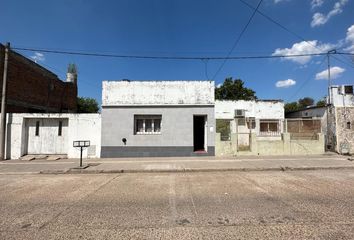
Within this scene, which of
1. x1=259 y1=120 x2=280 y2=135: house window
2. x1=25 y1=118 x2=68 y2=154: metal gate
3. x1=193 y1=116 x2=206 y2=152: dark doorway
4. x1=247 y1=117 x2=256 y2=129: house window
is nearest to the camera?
x1=25 y1=118 x2=68 y2=154: metal gate

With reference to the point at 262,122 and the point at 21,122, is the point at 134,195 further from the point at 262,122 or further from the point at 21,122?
the point at 262,122

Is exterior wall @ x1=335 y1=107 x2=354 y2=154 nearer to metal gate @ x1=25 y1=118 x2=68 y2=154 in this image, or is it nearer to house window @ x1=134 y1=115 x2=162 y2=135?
house window @ x1=134 y1=115 x2=162 y2=135

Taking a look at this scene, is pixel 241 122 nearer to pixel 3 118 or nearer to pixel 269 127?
pixel 269 127

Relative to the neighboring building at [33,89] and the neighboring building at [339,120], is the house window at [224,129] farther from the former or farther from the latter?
the neighboring building at [33,89]

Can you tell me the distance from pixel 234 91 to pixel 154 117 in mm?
30992

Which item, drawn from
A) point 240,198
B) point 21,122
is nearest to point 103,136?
point 21,122

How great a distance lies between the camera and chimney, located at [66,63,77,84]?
24.6m

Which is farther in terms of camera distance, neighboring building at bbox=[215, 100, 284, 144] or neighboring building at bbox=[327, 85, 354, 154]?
neighboring building at bbox=[215, 100, 284, 144]

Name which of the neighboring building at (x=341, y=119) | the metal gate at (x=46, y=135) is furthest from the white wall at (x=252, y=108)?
the metal gate at (x=46, y=135)

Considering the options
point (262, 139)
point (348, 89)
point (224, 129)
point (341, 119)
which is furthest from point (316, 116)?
point (224, 129)

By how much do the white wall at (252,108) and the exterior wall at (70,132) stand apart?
438 inches

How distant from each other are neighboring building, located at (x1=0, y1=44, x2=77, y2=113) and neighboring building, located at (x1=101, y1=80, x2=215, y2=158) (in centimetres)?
683

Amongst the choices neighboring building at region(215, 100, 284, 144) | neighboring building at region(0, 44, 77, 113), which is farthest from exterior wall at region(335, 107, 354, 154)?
neighboring building at region(0, 44, 77, 113)

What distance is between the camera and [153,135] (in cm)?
1461
